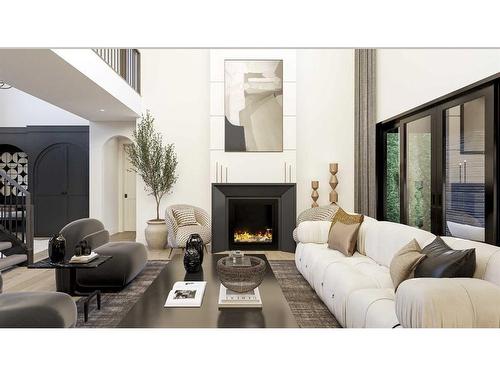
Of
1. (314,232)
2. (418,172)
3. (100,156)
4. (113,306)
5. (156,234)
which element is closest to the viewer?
(113,306)

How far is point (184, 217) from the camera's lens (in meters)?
5.16

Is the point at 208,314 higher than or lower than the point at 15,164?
lower

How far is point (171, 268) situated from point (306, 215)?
9.54 feet

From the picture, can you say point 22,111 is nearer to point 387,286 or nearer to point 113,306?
point 113,306

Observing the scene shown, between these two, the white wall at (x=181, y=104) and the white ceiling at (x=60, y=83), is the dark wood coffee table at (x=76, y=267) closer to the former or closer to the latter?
the white ceiling at (x=60, y=83)

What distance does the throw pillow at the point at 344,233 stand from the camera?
3.16 m

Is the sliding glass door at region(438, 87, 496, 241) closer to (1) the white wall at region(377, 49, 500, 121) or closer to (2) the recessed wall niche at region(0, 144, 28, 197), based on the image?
(1) the white wall at region(377, 49, 500, 121)

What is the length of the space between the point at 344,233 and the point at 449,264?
5.18 ft

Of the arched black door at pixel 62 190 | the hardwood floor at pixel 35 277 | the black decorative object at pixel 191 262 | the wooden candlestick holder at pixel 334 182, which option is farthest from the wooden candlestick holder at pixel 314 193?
the arched black door at pixel 62 190

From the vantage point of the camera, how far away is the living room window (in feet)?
8.89

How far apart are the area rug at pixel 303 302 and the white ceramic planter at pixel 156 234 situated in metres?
2.10

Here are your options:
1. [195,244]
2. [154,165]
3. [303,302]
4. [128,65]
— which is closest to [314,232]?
[303,302]
